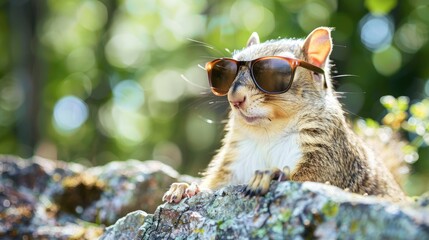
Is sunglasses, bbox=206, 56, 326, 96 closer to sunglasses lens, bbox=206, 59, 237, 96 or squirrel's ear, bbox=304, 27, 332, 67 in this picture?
sunglasses lens, bbox=206, 59, 237, 96

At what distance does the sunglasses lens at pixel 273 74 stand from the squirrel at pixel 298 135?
0.11ft

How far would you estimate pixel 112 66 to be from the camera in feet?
48.9

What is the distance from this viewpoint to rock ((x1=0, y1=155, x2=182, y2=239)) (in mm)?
3340

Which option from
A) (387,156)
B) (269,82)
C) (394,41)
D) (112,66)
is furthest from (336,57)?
(112,66)

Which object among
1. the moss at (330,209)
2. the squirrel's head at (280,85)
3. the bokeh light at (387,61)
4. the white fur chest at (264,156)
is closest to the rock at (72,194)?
the white fur chest at (264,156)

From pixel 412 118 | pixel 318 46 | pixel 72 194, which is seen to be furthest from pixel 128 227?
pixel 412 118

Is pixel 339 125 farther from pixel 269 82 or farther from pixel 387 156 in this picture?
pixel 387 156

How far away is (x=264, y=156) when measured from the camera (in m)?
2.72

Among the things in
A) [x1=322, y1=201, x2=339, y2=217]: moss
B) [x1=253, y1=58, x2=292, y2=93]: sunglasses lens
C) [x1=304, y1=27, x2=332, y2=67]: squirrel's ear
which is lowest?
[x1=322, y1=201, x2=339, y2=217]: moss

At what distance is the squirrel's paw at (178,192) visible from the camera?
2.30 metres

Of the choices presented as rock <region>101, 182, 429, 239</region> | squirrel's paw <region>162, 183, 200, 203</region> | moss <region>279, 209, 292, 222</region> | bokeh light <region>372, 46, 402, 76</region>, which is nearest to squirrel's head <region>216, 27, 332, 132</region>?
squirrel's paw <region>162, 183, 200, 203</region>

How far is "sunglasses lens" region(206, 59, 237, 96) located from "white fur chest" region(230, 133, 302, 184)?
0.27m

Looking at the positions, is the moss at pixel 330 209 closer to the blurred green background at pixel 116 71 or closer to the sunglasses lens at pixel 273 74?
the sunglasses lens at pixel 273 74

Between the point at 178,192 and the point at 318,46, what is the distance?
1017mm
